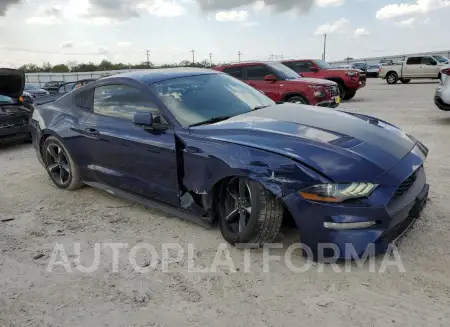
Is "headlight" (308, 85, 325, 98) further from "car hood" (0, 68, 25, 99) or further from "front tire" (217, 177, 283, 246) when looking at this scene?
"front tire" (217, 177, 283, 246)

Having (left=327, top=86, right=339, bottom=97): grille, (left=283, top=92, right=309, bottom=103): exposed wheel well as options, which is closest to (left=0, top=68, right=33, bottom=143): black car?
(left=283, top=92, right=309, bottom=103): exposed wheel well

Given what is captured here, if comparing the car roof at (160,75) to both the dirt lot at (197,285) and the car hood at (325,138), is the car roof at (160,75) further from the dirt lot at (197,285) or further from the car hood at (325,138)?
the dirt lot at (197,285)

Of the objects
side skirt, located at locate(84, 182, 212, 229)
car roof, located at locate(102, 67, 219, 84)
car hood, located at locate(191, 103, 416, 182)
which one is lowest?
side skirt, located at locate(84, 182, 212, 229)

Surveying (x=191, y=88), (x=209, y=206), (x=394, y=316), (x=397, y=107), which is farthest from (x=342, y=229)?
Result: (x=397, y=107)

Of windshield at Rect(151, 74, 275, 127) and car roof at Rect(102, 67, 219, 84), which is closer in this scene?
windshield at Rect(151, 74, 275, 127)

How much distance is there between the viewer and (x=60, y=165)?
15.8ft

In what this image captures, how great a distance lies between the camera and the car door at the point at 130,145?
11.3 feet

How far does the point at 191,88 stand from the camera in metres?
3.87

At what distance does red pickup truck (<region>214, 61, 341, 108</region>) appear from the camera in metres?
9.92

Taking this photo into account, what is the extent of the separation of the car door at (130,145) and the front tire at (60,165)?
20.3 inches

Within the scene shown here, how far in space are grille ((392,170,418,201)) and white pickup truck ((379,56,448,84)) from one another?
2301cm

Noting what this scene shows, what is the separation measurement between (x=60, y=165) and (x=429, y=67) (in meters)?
23.6

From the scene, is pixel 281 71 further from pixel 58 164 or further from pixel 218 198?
pixel 218 198

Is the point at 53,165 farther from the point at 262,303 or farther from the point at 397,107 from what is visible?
the point at 397,107
